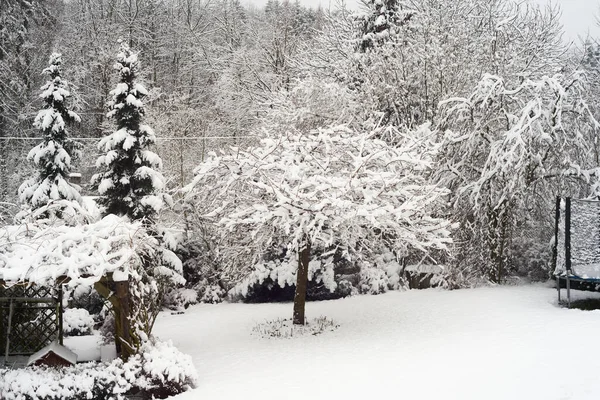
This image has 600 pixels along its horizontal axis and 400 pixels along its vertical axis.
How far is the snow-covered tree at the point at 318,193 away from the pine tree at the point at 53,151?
636 cm

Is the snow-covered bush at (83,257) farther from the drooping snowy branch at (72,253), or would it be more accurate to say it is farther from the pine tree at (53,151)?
the pine tree at (53,151)

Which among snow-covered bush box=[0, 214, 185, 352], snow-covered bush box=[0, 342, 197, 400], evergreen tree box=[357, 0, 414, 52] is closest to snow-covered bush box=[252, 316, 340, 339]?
snow-covered bush box=[0, 214, 185, 352]

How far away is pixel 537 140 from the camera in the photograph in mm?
14109

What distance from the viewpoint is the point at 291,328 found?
11805 mm

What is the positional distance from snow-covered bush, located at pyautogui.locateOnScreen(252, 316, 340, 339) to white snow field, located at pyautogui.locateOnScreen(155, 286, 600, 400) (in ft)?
0.97

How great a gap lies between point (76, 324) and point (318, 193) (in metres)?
7.15

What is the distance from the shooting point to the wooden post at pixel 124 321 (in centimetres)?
895

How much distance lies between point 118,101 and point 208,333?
672 centimetres

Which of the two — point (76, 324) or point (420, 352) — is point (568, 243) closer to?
point (420, 352)

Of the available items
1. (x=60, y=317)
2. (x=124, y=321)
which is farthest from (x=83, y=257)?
(x=60, y=317)

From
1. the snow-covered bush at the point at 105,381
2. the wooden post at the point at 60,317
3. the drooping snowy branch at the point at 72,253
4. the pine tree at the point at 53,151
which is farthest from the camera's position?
the pine tree at the point at 53,151

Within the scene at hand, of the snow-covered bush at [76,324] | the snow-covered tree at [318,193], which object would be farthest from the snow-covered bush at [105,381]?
the snow-covered bush at [76,324]

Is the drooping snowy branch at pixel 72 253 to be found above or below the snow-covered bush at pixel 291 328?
above

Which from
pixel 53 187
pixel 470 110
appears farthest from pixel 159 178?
pixel 470 110
